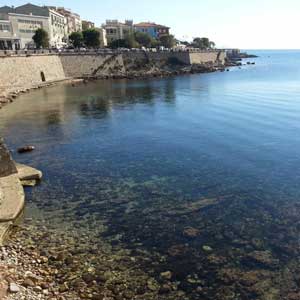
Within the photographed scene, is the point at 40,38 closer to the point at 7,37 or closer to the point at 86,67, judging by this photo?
the point at 7,37

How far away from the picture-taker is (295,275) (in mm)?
10711

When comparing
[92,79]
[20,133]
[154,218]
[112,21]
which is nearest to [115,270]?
[154,218]

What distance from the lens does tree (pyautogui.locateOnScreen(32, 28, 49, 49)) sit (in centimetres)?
7931

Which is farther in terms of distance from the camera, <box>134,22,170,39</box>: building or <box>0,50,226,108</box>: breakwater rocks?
<box>134,22,170,39</box>: building

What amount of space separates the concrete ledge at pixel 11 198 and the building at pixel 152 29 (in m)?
135

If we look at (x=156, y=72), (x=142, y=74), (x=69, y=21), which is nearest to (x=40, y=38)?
(x=142, y=74)

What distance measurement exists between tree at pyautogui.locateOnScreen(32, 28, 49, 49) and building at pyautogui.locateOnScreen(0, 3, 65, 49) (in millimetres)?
4579

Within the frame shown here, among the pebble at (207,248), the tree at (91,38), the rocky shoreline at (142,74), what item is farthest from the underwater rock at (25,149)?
the tree at (91,38)

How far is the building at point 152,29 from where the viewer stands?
144 m

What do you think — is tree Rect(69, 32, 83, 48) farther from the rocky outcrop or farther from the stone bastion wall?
the rocky outcrop

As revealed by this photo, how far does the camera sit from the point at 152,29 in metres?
145

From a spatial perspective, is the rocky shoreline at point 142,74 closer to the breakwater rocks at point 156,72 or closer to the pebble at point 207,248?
the breakwater rocks at point 156,72

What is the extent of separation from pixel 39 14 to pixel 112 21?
55422mm

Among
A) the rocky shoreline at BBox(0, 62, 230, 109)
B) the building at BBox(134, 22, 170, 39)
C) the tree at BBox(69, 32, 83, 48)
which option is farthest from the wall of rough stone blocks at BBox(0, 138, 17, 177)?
the building at BBox(134, 22, 170, 39)
